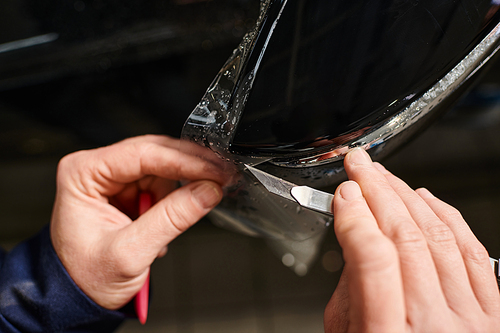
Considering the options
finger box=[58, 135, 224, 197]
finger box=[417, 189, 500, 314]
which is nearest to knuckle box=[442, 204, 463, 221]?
finger box=[417, 189, 500, 314]

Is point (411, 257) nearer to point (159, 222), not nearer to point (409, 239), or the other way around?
point (409, 239)

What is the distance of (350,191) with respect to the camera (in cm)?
29

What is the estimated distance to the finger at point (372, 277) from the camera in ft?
0.76

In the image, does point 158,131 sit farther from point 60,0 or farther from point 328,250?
point 328,250

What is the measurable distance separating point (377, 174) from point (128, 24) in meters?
0.47

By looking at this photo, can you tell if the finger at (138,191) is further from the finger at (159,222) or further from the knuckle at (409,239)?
the knuckle at (409,239)

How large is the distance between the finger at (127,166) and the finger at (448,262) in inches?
9.1

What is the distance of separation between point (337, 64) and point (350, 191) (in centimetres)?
13

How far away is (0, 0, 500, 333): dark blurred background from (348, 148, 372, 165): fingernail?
0.82 ft

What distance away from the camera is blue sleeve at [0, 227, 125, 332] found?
1.40 feet

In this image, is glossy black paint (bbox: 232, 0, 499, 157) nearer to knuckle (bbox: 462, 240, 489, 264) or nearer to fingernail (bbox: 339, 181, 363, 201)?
fingernail (bbox: 339, 181, 363, 201)

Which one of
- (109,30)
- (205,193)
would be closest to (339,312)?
(205,193)

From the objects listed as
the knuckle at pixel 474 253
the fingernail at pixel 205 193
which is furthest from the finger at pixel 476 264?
the fingernail at pixel 205 193

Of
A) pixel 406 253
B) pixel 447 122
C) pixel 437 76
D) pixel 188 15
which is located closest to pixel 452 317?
pixel 406 253
